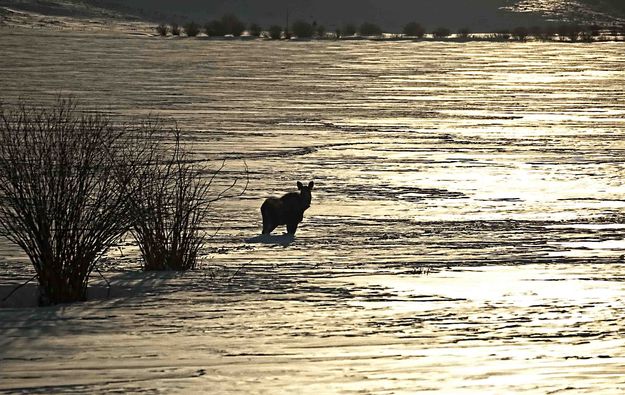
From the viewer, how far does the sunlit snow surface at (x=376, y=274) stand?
6.96m

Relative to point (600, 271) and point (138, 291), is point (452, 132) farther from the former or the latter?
point (138, 291)

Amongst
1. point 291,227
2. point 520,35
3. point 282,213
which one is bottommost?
point 520,35

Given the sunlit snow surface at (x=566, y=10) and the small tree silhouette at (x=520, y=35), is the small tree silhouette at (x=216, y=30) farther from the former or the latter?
the sunlit snow surface at (x=566, y=10)

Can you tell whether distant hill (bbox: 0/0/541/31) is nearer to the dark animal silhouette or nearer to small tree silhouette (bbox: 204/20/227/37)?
small tree silhouette (bbox: 204/20/227/37)

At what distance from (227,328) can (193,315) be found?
0.43 meters

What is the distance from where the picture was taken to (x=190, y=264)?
999 cm

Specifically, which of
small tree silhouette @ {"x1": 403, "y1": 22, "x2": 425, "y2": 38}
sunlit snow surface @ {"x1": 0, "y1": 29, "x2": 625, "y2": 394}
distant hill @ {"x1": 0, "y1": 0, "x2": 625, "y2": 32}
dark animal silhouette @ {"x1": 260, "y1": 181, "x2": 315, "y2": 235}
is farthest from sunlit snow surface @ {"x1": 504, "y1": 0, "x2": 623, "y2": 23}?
dark animal silhouette @ {"x1": 260, "y1": 181, "x2": 315, "y2": 235}

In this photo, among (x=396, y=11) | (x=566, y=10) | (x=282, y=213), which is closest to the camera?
(x=282, y=213)

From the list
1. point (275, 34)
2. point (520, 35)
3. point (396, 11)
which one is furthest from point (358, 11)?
point (275, 34)

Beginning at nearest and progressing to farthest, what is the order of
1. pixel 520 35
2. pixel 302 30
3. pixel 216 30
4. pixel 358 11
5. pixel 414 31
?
1. pixel 216 30
2. pixel 302 30
3. pixel 520 35
4. pixel 414 31
5. pixel 358 11

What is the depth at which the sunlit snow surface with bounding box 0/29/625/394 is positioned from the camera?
22.8 ft

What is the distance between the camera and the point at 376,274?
32.4ft

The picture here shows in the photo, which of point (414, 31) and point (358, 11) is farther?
point (358, 11)

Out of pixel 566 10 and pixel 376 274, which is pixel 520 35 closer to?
pixel 566 10
